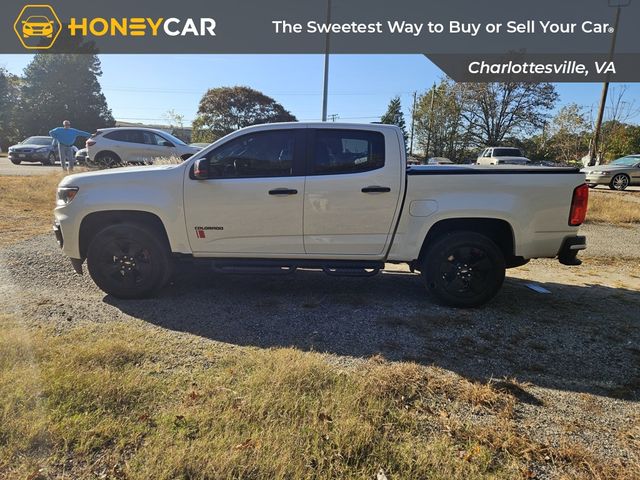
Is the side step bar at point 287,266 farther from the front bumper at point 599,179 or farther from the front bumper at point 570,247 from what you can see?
the front bumper at point 599,179

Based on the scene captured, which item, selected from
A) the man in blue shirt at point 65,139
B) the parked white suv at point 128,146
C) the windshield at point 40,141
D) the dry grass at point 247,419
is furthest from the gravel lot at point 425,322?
the windshield at point 40,141

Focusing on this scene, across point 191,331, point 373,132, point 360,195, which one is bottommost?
point 191,331

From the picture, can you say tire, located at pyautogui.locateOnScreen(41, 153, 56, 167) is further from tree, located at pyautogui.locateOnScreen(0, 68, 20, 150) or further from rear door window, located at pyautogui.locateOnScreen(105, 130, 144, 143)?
tree, located at pyautogui.locateOnScreen(0, 68, 20, 150)

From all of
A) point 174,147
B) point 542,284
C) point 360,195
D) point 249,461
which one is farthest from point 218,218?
point 174,147

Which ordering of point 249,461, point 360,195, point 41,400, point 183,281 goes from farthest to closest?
point 183,281 → point 360,195 → point 41,400 → point 249,461

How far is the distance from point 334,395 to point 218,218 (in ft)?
7.64

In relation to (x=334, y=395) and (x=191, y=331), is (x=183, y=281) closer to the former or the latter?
(x=191, y=331)

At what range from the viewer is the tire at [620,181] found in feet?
58.9

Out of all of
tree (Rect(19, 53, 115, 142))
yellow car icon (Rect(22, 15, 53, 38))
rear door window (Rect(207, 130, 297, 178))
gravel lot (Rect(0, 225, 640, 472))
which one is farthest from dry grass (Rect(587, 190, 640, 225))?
tree (Rect(19, 53, 115, 142))

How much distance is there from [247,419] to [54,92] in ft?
195

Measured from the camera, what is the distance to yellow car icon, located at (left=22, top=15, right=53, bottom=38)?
72.2 feet

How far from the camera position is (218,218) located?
4.29 metres

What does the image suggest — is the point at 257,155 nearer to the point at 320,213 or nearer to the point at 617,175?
the point at 320,213

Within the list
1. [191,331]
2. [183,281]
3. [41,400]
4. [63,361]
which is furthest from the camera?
[183,281]
